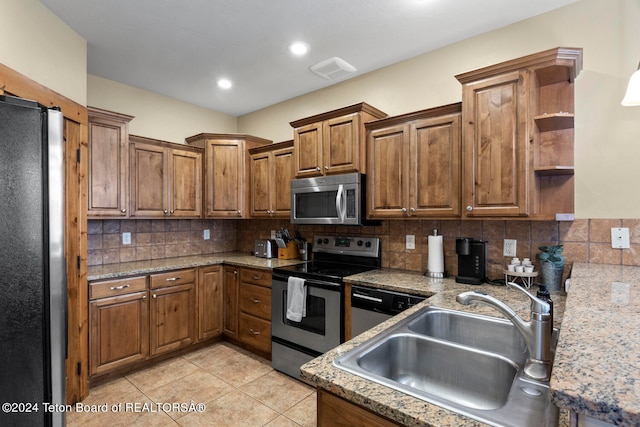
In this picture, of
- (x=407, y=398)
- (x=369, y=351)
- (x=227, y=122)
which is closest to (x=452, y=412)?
(x=407, y=398)

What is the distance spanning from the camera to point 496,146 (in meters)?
2.01

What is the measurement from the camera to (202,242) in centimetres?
396

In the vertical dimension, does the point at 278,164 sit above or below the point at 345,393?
above

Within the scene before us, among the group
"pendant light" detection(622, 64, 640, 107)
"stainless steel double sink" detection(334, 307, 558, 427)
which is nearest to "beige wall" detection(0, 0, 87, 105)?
"stainless steel double sink" detection(334, 307, 558, 427)

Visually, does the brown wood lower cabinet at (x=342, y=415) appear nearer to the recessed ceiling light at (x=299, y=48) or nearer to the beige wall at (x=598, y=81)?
the beige wall at (x=598, y=81)

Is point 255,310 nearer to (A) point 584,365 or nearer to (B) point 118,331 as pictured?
(B) point 118,331

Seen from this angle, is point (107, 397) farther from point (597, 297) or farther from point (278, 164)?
point (597, 297)

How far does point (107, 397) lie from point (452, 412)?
2.69 m

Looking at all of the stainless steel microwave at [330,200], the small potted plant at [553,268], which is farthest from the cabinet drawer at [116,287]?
the small potted plant at [553,268]

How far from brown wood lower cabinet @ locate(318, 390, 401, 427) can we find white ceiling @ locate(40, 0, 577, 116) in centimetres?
220

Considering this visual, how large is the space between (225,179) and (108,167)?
3.79 feet

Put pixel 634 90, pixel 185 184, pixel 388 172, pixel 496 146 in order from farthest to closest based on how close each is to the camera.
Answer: pixel 185 184, pixel 388 172, pixel 496 146, pixel 634 90

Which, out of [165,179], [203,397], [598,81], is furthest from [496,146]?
[165,179]

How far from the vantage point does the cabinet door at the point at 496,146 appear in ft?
6.32
